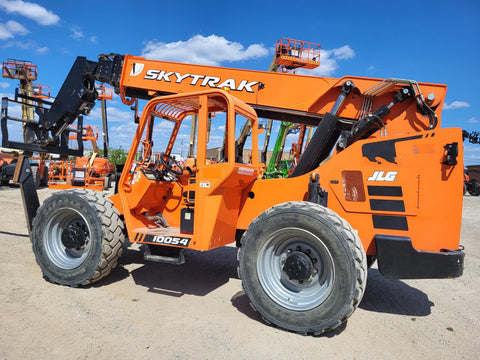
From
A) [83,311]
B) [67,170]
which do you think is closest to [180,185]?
[83,311]

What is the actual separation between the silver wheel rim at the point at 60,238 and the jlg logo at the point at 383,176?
366 cm

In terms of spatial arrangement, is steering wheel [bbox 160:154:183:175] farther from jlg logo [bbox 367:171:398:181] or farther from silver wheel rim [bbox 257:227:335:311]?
jlg logo [bbox 367:171:398:181]

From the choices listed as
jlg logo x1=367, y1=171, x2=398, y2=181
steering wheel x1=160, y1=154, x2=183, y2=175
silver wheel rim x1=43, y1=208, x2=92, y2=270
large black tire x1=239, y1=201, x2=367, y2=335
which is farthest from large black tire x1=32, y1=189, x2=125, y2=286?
jlg logo x1=367, y1=171, x2=398, y2=181

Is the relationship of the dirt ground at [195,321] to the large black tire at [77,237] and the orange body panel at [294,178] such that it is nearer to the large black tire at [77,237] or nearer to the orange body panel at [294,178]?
the large black tire at [77,237]

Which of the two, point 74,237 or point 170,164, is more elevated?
point 170,164

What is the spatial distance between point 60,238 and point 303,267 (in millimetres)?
3457

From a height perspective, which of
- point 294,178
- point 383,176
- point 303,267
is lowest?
point 303,267

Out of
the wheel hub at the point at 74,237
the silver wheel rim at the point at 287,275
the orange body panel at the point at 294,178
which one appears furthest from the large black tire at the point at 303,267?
the wheel hub at the point at 74,237

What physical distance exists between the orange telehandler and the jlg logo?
12mm

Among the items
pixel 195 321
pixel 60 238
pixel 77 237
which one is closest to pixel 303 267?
pixel 195 321

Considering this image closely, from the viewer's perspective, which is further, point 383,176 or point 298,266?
point 383,176

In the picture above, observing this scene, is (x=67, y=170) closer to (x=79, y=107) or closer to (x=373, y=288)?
(x=79, y=107)

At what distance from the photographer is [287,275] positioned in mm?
3859

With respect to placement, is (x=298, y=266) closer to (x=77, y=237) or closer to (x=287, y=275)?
(x=287, y=275)
